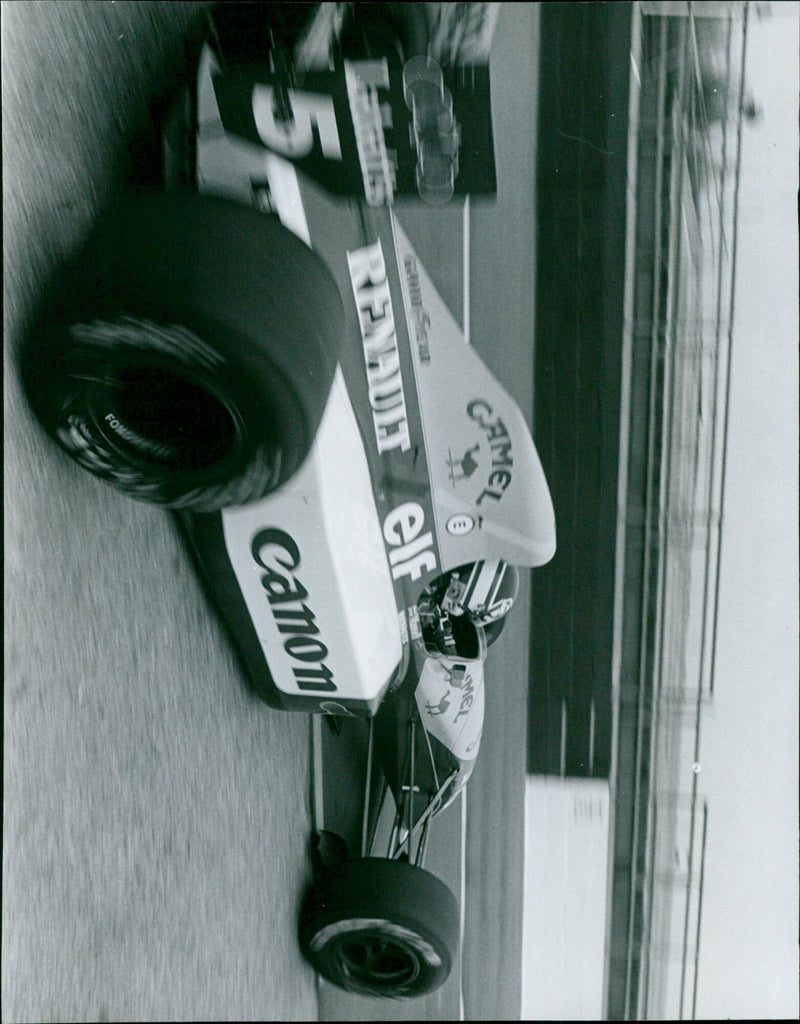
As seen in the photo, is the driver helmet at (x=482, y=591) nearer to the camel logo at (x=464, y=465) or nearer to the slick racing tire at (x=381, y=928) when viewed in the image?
the camel logo at (x=464, y=465)

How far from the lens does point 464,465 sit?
0.73 metres

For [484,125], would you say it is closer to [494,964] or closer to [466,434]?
[466,434]

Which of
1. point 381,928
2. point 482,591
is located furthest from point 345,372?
point 381,928

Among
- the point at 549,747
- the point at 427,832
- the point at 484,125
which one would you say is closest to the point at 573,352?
the point at 484,125

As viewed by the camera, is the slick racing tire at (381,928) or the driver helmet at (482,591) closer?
the driver helmet at (482,591)

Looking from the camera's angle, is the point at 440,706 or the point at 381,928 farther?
the point at 381,928

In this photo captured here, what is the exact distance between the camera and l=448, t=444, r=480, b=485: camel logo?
72 centimetres

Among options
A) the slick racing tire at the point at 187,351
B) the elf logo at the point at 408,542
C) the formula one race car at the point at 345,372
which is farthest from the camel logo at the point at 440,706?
the slick racing tire at the point at 187,351

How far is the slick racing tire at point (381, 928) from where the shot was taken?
32.1 inches

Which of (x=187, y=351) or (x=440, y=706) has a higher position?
(x=187, y=351)

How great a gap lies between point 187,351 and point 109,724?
1.36 ft

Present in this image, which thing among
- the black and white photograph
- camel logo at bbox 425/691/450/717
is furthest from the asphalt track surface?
camel logo at bbox 425/691/450/717

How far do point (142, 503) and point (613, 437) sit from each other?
485 mm

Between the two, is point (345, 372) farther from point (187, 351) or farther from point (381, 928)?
point (381, 928)
